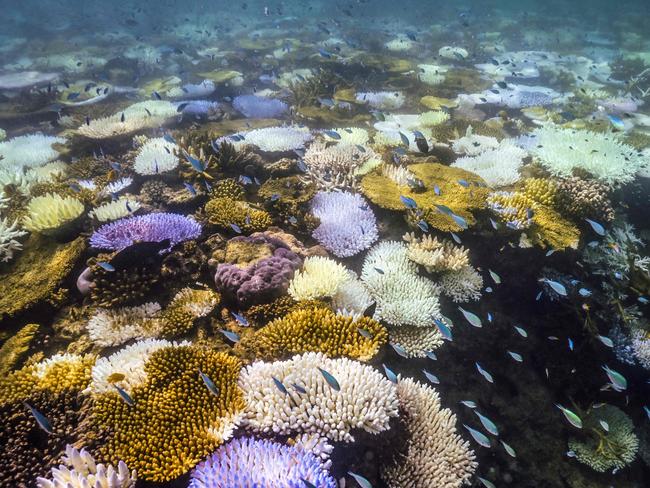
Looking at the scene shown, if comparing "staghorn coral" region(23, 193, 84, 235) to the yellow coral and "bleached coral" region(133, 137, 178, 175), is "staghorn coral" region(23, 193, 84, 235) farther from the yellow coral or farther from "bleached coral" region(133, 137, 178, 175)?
the yellow coral

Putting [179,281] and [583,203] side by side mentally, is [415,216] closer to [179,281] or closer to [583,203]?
[583,203]

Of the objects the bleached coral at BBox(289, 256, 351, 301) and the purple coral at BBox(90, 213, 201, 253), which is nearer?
the bleached coral at BBox(289, 256, 351, 301)

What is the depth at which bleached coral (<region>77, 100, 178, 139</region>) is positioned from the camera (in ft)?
26.6

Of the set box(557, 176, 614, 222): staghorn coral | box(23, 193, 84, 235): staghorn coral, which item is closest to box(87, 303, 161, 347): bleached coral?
box(23, 193, 84, 235): staghorn coral

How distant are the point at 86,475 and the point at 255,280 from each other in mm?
2307

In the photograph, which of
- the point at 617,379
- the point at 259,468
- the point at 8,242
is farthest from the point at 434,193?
the point at 8,242

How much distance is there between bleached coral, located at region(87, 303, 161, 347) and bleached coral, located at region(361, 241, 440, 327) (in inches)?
110

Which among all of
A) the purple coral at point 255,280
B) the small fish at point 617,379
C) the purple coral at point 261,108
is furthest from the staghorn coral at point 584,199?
the purple coral at point 261,108

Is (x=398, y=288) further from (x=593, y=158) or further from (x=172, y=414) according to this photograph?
(x=593, y=158)

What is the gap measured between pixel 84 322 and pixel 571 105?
16317 millimetres

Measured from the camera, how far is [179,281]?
15.7ft

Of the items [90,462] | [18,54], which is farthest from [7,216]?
[18,54]

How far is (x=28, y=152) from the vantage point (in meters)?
8.72

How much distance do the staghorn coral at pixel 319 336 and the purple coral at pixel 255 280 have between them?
15.8 inches
